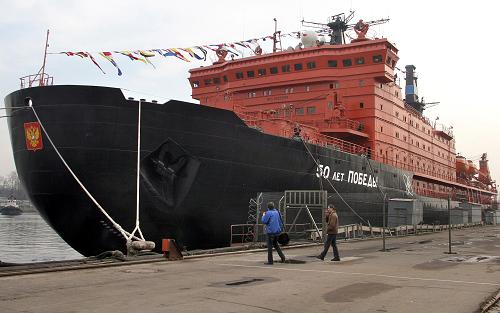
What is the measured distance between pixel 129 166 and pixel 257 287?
7.03 m

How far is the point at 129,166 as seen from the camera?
43.1ft

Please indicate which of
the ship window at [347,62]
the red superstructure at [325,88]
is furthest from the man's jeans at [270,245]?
the ship window at [347,62]

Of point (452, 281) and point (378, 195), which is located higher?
point (378, 195)

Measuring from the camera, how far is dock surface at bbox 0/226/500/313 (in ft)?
19.2

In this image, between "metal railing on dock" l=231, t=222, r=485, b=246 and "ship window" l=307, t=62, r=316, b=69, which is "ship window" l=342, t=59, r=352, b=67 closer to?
"ship window" l=307, t=62, r=316, b=69

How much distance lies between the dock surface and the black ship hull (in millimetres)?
3123

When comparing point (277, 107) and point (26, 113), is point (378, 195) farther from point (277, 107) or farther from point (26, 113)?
point (26, 113)

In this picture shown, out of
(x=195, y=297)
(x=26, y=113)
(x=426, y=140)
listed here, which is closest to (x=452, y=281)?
(x=195, y=297)

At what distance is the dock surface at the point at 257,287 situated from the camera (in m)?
5.85

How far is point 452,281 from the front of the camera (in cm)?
822

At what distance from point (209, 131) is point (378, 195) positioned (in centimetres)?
1227

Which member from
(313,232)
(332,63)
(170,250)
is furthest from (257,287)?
(332,63)

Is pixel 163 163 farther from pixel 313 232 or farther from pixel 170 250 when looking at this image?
pixel 313 232

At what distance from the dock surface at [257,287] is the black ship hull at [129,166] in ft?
10.2
